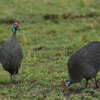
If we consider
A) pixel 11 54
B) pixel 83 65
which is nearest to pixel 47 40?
pixel 11 54

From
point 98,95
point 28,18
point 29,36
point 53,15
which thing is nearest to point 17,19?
point 28,18

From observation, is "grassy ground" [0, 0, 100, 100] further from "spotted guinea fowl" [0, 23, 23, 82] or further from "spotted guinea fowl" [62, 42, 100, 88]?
"spotted guinea fowl" [0, 23, 23, 82]

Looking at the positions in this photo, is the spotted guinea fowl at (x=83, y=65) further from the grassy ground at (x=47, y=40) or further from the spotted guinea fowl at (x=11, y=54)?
the spotted guinea fowl at (x=11, y=54)

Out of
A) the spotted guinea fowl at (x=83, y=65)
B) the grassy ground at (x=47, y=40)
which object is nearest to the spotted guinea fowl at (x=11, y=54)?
the grassy ground at (x=47, y=40)

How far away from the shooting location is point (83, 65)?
575 centimetres

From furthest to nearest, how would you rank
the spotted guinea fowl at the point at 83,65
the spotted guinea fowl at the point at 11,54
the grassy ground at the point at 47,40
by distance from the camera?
the spotted guinea fowl at the point at 11,54, the grassy ground at the point at 47,40, the spotted guinea fowl at the point at 83,65

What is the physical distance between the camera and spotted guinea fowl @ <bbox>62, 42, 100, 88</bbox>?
18.9ft

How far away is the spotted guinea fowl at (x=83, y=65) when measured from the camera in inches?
227

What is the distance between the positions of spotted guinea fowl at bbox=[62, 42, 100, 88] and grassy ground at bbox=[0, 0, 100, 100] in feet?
0.85

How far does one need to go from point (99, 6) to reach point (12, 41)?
28.3 ft

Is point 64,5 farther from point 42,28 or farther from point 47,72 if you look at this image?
point 47,72

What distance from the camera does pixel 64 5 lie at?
14500 mm

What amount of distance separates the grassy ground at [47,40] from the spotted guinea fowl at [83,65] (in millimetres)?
259

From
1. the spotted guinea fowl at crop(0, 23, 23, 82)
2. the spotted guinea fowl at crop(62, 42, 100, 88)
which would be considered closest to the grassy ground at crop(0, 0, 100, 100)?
the spotted guinea fowl at crop(62, 42, 100, 88)
